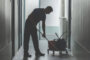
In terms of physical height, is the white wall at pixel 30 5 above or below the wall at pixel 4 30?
above

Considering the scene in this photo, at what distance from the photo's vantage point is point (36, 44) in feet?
21.3

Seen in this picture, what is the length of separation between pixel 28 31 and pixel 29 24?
8.1 inches

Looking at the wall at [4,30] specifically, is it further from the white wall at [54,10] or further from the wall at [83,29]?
the white wall at [54,10]

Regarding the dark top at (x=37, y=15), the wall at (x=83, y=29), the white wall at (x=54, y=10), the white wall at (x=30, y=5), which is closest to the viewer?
the wall at (x=83, y=29)

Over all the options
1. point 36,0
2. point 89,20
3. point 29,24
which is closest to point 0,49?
point 89,20

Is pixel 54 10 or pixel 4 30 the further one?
pixel 54 10

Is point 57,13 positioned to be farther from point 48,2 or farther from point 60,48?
point 60,48

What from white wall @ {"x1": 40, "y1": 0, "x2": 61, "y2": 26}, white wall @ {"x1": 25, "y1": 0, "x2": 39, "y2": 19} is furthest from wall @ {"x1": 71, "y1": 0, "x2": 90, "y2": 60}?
white wall @ {"x1": 40, "y1": 0, "x2": 61, "y2": 26}

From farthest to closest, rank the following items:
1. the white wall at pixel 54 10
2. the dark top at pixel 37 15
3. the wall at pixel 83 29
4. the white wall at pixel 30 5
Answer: the white wall at pixel 54 10 → the white wall at pixel 30 5 → the dark top at pixel 37 15 → the wall at pixel 83 29

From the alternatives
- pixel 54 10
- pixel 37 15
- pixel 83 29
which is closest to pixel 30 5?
pixel 54 10

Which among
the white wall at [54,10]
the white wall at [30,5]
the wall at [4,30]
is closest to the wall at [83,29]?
the wall at [4,30]

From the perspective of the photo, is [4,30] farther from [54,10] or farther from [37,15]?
[54,10]

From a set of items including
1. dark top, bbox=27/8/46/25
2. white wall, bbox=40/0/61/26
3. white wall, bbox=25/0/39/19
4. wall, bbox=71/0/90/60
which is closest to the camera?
wall, bbox=71/0/90/60

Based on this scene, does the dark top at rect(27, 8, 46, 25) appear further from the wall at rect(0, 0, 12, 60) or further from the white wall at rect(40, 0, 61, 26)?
the white wall at rect(40, 0, 61, 26)
